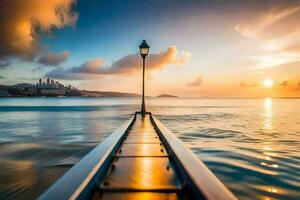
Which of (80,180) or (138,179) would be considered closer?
(80,180)

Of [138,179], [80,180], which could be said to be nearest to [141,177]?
[138,179]

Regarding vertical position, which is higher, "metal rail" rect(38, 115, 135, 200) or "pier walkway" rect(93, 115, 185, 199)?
"metal rail" rect(38, 115, 135, 200)

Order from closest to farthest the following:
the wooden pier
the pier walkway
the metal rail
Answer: the metal rail < the wooden pier < the pier walkway

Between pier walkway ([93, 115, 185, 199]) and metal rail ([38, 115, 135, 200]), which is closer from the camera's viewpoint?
metal rail ([38, 115, 135, 200])

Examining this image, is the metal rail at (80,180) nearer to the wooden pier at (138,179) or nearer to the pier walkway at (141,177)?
the wooden pier at (138,179)

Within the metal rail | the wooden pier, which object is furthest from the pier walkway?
the metal rail

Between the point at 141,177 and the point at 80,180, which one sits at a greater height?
the point at 80,180

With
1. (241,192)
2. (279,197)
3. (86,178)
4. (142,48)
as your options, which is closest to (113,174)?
(86,178)

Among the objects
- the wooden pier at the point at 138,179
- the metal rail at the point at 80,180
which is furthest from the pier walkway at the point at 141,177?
the metal rail at the point at 80,180

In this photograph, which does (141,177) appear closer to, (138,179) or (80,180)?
(138,179)

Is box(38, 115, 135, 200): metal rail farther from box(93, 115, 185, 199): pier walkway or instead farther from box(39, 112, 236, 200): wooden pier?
box(93, 115, 185, 199): pier walkway

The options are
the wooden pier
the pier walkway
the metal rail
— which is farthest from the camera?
the pier walkway

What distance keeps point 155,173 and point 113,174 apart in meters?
0.65

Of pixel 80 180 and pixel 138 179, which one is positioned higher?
pixel 80 180
